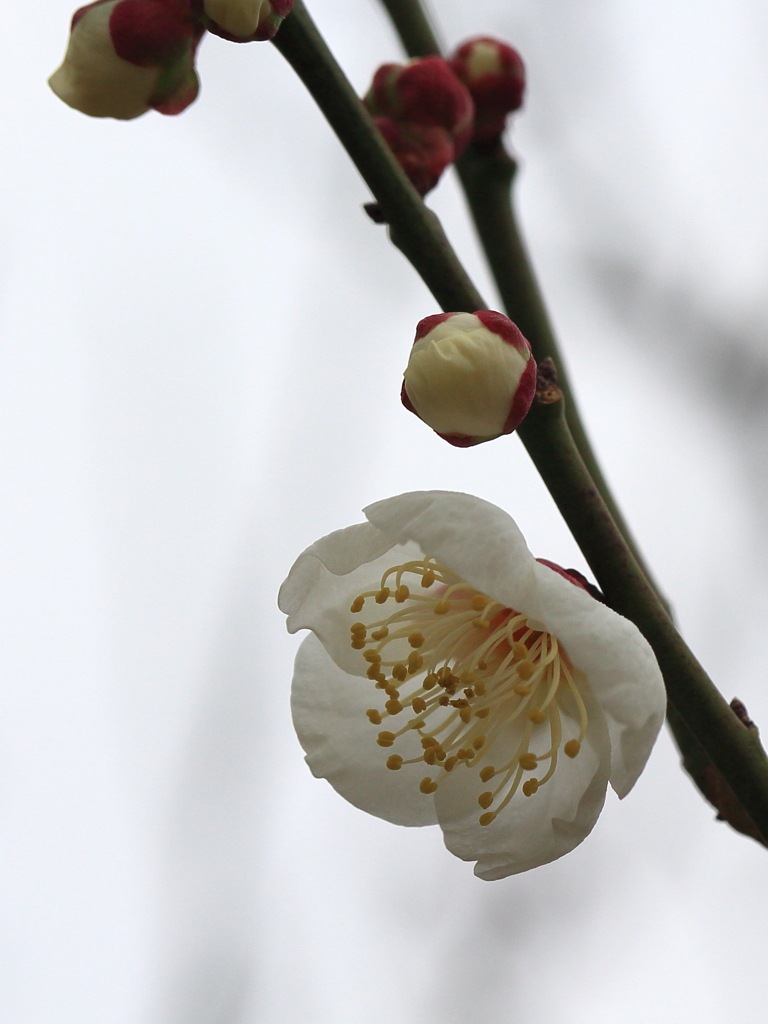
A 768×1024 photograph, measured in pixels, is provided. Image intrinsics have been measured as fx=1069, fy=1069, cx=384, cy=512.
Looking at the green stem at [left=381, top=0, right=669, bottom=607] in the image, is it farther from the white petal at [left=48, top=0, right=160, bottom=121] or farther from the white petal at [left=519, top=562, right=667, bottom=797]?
the white petal at [left=48, top=0, right=160, bottom=121]

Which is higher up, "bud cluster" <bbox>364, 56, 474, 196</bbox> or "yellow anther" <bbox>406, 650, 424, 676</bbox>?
"bud cluster" <bbox>364, 56, 474, 196</bbox>

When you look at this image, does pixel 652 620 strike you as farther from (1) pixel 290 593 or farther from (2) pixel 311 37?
(2) pixel 311 37

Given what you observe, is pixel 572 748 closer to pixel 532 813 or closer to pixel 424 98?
pixel 532 813

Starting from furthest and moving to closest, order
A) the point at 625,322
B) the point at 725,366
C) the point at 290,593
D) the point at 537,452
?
the point at 625,322 → the point at 725,366 → the point at 290,593 → the point at 537,452

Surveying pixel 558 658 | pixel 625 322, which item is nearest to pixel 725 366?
pixel 625 322

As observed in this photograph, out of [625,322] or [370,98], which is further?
[625,322]

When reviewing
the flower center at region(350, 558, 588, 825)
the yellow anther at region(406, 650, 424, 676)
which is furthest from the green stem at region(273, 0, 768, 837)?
the yellow anther at region(406, 650, 424, 676)

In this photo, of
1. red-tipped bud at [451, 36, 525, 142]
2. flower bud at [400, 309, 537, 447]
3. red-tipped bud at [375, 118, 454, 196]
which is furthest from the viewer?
red-tipped bud at [451, 36, 525, 142]

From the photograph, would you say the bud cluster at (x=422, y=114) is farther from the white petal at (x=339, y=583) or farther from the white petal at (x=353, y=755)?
the white petal at (x=353, y=755)
